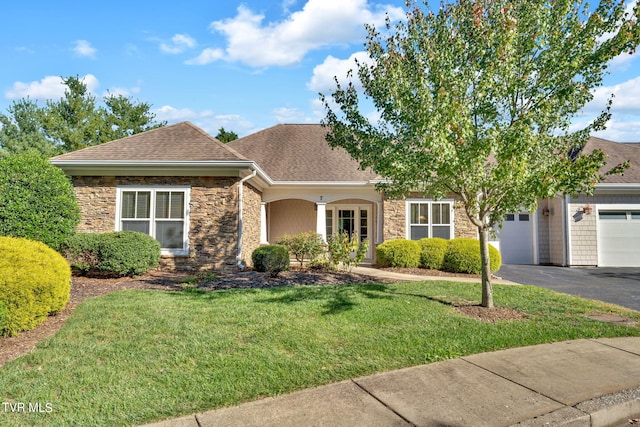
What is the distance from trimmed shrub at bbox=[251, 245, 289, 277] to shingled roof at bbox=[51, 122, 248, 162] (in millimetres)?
2691

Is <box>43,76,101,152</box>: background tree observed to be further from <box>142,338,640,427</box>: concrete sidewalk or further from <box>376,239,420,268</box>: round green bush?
<box>142,338,640,427</box>: concrete sidewalk

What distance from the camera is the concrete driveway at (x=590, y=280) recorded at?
8.69 metres

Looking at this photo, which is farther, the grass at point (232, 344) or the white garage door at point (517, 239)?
the white garage door at point (517, 239)

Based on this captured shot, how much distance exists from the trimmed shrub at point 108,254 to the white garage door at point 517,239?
44.1ft

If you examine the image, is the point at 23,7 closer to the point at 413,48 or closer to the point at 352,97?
the point at 352,97

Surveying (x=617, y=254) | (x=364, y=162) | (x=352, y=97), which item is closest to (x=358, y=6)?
(x=352, y=97)

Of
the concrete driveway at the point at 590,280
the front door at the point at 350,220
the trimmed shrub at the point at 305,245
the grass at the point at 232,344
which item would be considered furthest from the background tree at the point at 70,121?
the concrete driveway at the point at 590,280

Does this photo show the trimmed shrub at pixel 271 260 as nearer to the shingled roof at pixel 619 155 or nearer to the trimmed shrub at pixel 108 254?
the trimmed shrub at pixel 108 254

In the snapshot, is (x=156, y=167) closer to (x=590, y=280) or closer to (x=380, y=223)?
(x=380, y=223)

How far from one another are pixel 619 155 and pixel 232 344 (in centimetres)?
1787

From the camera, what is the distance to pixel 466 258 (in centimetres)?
1195

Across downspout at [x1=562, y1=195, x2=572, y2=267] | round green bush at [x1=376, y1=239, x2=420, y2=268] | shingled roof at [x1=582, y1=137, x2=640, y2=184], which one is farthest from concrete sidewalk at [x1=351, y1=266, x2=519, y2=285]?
shingled roof at [x1=582, y1=137, x2=640, y2=184]

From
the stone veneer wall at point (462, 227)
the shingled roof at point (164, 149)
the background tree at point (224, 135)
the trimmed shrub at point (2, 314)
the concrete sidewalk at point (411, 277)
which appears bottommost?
the concrete sidewalk at point (411, 277)

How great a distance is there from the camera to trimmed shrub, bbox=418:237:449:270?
1243 cm
